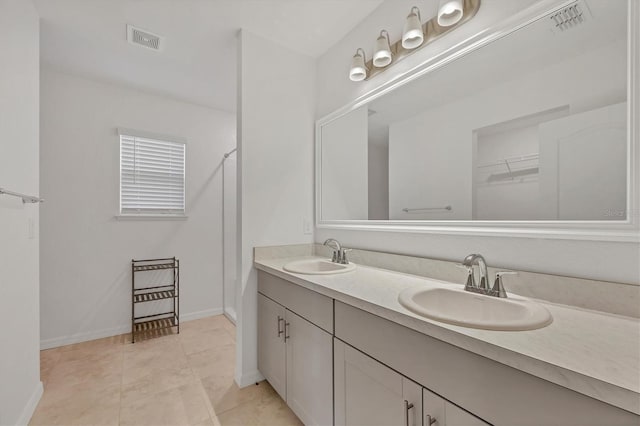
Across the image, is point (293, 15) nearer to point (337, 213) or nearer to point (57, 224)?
point (337, 213)

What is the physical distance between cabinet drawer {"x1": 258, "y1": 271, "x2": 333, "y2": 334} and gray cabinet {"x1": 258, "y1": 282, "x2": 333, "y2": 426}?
3cm

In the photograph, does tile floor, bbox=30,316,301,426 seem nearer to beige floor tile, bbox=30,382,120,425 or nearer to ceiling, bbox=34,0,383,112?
beige floor tile, bbox=30,382,120,425

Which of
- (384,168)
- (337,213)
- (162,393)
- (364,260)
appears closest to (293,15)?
(384,168)

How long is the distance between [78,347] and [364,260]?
2.63 m

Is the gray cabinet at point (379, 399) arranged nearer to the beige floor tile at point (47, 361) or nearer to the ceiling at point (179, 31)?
the ceiling at point (179, 31)

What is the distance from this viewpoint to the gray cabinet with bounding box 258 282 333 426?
1318mm

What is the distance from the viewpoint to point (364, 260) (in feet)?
6.11

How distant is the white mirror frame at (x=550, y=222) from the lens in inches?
35.2

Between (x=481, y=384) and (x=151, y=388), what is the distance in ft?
6.69

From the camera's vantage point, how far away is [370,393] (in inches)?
42.3

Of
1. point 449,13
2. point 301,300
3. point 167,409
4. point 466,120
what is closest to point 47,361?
point 167,409

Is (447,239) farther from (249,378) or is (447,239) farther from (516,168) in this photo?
(249,378)

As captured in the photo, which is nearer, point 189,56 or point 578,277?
point 578,277

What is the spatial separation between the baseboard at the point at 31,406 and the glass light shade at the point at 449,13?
2921mm
